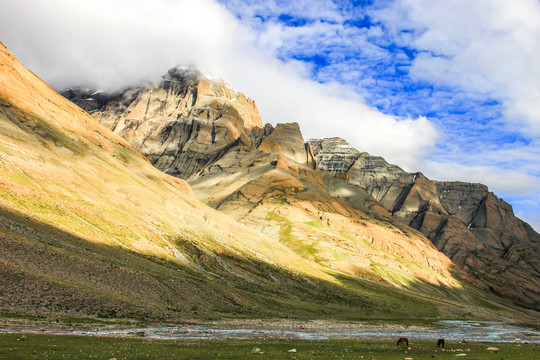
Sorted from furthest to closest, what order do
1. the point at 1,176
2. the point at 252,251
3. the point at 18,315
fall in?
the point at 252,251 → the point at 1,176 → the point at 18,315

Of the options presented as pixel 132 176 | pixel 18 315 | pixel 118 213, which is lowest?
pixel 18 315

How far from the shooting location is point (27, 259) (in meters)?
Answer: 63.5

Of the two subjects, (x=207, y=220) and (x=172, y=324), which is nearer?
(x=172, y=324)

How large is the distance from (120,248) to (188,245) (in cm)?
3478

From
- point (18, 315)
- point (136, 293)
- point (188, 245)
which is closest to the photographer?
point (18, 315)

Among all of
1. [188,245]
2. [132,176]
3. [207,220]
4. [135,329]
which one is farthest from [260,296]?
[132,176]

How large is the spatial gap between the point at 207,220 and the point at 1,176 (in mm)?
94005

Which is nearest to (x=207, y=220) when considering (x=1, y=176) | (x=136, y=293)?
(x=1, y=176)

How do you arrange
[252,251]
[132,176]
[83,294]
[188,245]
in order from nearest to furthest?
[83,294], [188,245], [252,251], [132,176]

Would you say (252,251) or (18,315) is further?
(252,251)

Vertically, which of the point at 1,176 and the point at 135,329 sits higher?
the point at 1,176

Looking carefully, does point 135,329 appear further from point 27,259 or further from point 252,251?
point 252,251

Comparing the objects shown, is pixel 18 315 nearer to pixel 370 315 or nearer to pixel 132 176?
pixel 370 315

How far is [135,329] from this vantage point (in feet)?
168
